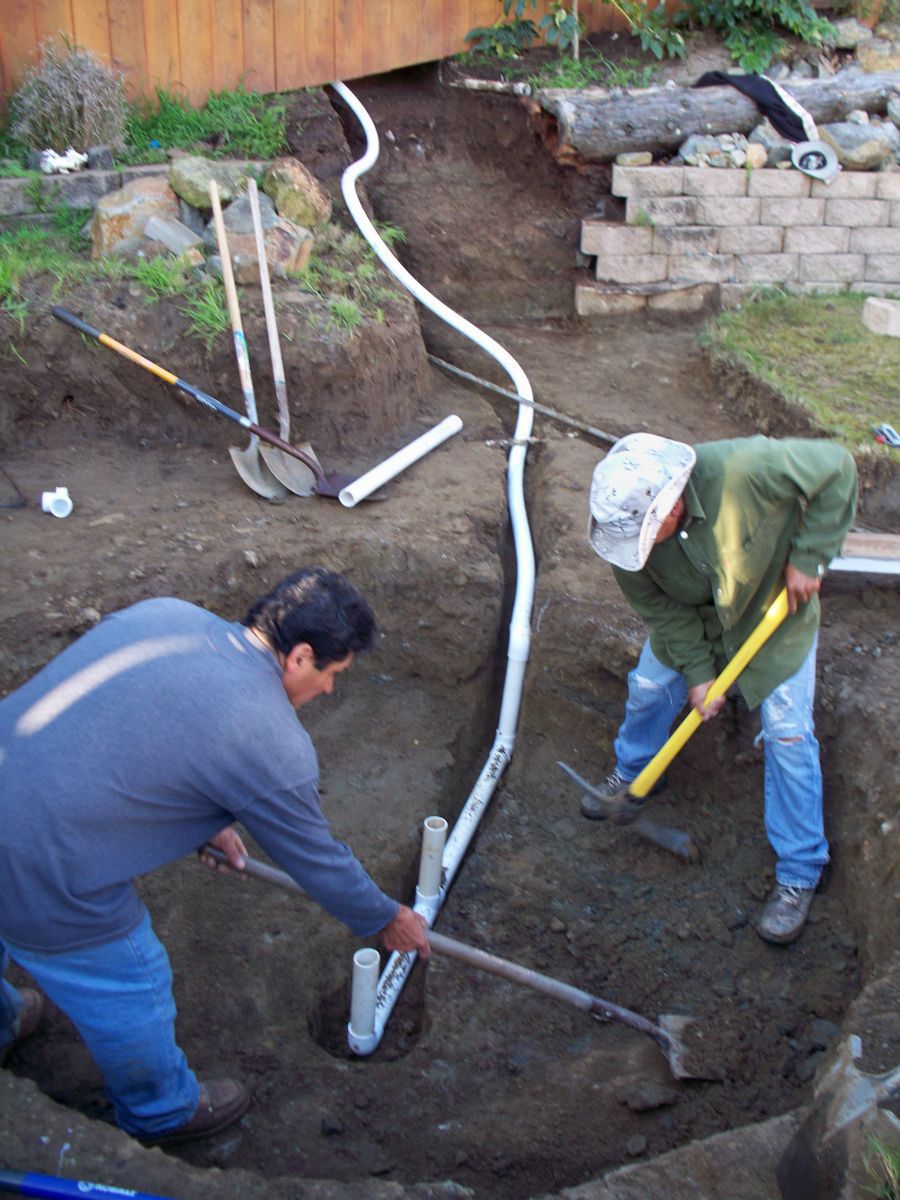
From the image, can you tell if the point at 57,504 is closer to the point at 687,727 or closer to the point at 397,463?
the point at 397,463

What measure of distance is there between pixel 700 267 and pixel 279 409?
3.50 metres

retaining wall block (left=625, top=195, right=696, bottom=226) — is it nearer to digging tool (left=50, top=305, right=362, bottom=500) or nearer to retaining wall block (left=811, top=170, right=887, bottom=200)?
retaining wall block (left=811, top=170, right=887, bottom=200)

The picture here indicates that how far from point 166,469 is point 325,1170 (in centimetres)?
362

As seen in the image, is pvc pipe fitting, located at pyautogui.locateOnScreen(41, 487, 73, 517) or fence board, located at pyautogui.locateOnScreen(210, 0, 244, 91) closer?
pvc pipe fitting, located at pyautogui.locateOnScreen(41, 487, 73, 517)

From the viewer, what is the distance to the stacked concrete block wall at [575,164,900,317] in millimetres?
7160

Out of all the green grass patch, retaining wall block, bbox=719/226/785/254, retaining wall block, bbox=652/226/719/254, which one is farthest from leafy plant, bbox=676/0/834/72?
the green grass patch

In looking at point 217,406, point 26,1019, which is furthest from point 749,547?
point 217,406

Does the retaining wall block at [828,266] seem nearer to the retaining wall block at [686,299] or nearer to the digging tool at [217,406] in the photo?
the retaining wall block at [686,299]

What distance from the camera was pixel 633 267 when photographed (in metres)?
7.26

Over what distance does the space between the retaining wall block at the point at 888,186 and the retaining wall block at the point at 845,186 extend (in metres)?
0.03

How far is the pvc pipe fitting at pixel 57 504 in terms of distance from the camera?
4.83 meters

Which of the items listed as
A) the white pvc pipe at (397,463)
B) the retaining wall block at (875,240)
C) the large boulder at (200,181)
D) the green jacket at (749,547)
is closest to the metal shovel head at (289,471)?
the white pvc pipe at (397,463)

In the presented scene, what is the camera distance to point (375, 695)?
191 inches

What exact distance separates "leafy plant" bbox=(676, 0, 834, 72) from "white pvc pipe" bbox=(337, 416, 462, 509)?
4.26 m
